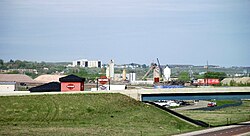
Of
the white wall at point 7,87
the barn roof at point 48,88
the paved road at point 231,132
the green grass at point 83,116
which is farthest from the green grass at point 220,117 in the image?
the white wall at point 7,87

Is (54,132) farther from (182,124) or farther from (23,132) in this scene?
(182,124)

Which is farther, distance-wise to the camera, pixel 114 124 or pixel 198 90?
pixel 198 90

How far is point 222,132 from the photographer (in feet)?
273

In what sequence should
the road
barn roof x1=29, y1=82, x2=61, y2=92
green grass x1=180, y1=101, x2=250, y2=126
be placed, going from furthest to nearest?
barn roof x1=29, y1=82, x2=61, y2=92 < green grass x1=180, y1=101, x2=250, y2=126 < the road

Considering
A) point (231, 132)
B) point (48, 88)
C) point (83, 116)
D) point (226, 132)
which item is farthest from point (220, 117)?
point (83, 116)

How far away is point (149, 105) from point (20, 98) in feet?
81.2

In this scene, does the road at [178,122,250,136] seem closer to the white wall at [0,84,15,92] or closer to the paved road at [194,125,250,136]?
the paved road at [194,125,250,136]

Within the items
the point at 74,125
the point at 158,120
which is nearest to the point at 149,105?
the point at 158,120

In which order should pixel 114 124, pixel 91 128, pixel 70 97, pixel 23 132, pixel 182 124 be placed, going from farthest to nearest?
1. pixel 70 97
2. pixel 182 124
3. pixel 114 124
4. pixel 91 128
5. pixel 23 132

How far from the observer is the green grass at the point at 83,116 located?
258 feet

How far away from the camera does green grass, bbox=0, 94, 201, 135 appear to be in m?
78.8

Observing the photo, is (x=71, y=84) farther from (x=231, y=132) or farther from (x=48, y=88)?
(x=231, y=132)

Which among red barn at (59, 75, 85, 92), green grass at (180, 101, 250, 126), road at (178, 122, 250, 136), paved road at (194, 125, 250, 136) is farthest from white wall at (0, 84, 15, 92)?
paved road at (194, 125, 250, 136)

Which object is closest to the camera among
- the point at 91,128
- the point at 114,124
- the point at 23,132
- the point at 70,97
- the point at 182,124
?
the point at 23,132
